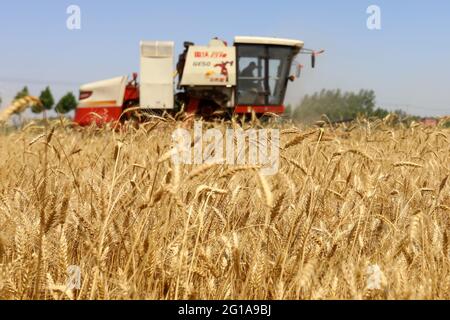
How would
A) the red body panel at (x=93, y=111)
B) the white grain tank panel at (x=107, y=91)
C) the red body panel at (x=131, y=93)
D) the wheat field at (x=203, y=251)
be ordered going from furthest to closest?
the red body panel at (x=131, y=93) → the white grain tank panel at (x=107, y=91) → the red body panel at (x=93, y=111) → the wheat field at (x=203, y=251)

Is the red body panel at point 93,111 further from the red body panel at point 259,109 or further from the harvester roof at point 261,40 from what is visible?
the harvester roof at point 261,40

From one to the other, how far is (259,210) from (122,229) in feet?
2.27

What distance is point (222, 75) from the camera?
9.34m

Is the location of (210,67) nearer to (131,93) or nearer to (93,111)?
(131,93)

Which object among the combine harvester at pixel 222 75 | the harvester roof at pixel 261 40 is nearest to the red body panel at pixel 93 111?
the combine harvester at pixel 222 75

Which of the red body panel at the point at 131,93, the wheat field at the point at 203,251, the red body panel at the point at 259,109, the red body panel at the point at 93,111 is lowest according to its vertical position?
the red body panel at the point at 93,111

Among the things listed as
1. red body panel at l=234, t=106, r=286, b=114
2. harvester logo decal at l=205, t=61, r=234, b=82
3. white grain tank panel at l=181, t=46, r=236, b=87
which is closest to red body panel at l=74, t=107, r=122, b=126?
white grain tank panel at l=181, t=46, r=236, b=87

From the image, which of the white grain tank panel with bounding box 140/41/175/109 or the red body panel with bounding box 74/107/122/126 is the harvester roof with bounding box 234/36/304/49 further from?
the red body panel with bounding box 74/107/122/126

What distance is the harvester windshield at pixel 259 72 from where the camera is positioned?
371 inches

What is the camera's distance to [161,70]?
974cm

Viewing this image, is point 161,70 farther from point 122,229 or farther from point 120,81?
point 122,229

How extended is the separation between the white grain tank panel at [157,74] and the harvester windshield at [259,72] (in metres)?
1.38

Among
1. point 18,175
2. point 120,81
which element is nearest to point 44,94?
point 120,81

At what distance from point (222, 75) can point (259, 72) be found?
72 cm
